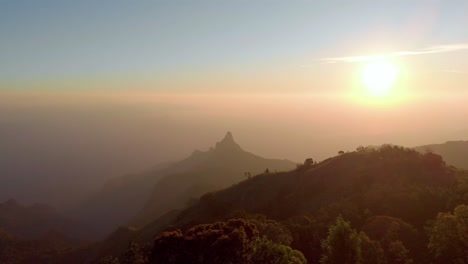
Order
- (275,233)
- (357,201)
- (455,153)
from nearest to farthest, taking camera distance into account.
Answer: (275,233) → (357,201) → (455,153)

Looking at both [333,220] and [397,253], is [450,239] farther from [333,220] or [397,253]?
[333,220]

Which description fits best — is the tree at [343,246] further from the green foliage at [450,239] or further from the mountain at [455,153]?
the mountain at [455,153]

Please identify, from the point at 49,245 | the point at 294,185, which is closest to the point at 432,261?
the point at 294,185

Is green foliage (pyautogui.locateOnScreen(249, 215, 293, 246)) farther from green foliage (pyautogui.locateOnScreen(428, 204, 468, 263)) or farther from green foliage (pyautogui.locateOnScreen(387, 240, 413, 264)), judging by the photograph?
green foliage (pyautogui.locateOnScreen(428, 204, 468, 263))

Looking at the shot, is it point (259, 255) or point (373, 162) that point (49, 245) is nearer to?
point (373, 162)

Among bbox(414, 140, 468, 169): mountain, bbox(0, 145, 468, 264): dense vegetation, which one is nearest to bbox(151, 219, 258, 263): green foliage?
bbox(0, 145, 468, 264): dense vegetation

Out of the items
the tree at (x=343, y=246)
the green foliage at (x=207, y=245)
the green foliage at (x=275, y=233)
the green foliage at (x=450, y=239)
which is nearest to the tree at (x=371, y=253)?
the tree at (x=343, y=246)

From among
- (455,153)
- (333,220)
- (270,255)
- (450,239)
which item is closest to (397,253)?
(450,239)

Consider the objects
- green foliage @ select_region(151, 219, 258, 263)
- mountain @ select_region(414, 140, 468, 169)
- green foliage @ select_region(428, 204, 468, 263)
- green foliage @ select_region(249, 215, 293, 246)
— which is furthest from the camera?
mountain @ select_region(414, 140, 468, 169)
